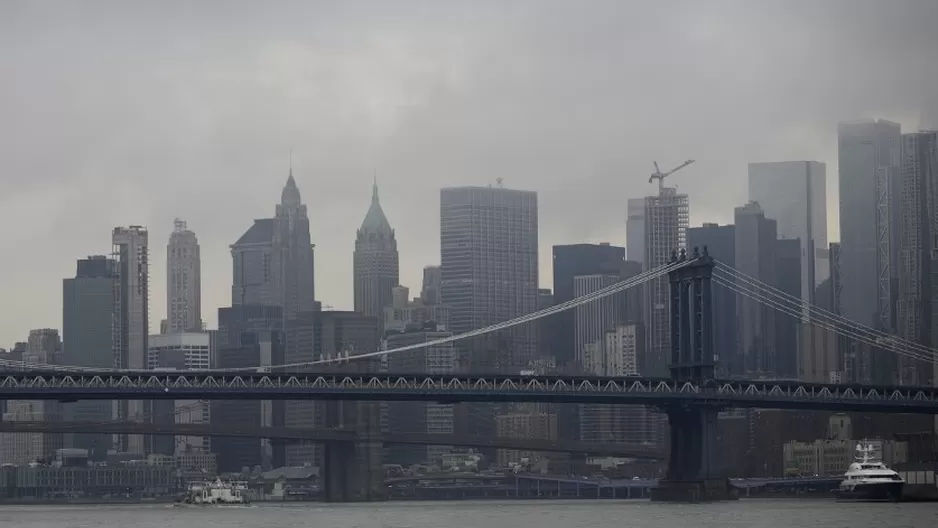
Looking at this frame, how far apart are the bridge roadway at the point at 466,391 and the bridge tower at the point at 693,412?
986 mm

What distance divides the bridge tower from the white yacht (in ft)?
21.1

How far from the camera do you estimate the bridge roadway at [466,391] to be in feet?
334

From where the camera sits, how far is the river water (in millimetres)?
77062

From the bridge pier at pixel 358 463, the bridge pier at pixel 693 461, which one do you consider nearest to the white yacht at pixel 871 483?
the bridge pier at pixel 693 461

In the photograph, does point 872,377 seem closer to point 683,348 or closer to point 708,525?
point 683,348

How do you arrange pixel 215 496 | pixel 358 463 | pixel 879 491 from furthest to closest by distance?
pixel 358 463, pixel 215 496, pixel 879 491

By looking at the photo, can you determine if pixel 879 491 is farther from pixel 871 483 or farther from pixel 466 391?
pixel 466 391

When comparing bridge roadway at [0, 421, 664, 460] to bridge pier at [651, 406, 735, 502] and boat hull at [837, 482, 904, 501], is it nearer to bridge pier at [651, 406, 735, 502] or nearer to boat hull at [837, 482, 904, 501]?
bridge pier at [651, 406, 735, 502]

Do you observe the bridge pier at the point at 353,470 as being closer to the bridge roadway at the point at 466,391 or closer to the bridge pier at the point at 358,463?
the bridge pier at the point at 358,463

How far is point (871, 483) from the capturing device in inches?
4016

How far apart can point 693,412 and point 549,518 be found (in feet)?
70.2

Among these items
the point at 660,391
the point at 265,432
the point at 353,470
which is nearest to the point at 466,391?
the point at 660,391

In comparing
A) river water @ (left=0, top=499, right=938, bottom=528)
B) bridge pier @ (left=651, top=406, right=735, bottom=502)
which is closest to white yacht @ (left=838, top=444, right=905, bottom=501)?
river water @ (left=0, top=499, right=938, bottom=528)

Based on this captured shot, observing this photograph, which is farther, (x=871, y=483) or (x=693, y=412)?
(x=693, y=412)
